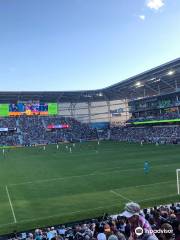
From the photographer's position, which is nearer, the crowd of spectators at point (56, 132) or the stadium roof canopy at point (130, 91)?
the stadium roof canopy at point (130, 91)

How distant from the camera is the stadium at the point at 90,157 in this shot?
17.0 meters

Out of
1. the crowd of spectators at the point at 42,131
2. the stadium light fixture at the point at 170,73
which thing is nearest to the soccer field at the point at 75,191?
the stadium light fixture at the point at 170,73

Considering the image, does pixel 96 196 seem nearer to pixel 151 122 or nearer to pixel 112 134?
pixel 151 122

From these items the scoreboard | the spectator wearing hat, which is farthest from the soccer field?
the scoreboard

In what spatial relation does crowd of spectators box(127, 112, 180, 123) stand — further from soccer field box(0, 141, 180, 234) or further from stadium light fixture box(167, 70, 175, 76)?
soccer field box(0, 141, 180, 234)

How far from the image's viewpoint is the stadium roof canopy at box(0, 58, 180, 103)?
73375mm

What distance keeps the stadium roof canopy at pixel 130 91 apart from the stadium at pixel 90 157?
0.90 ft

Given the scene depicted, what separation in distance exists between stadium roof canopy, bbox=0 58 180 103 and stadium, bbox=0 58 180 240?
0.27 metres

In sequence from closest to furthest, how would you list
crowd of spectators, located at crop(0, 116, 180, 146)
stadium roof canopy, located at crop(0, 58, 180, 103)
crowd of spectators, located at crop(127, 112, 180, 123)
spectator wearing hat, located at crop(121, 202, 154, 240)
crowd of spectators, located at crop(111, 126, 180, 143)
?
spectator wearing hat, located at crop(121, 202, 154, 240)
stadium roof canopy, located at crop(0, 58, 180, 103)
crowd of spectators, located at crop(111, 126, 180, 143)
crowd of spectators, located at crop(127, 112, 180, 123)
crowd of spectators, located at crop(0, 116, 180, 146)

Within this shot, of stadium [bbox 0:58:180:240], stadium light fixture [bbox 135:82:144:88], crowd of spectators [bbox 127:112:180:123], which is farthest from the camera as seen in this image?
stadium light fixture [bbox 135:82:144:88]

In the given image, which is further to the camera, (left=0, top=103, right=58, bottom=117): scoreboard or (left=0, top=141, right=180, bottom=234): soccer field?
(left=0, top=103, right=58, bottom=117): scoreboard

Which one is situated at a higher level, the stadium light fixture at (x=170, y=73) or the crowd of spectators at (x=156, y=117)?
the stadium light fixture at (x=170, y=73)

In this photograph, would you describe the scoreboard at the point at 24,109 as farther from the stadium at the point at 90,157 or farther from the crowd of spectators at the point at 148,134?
the crowd of spectators at the point at 148,134

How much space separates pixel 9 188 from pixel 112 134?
7819 cm
